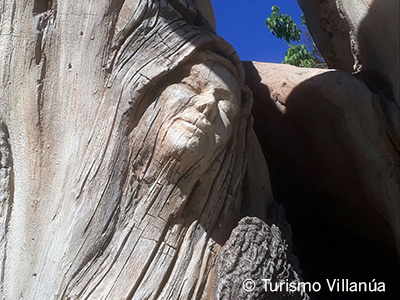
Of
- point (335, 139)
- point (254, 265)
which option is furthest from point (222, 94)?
point (335, 139)

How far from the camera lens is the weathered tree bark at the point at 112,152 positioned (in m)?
1.59

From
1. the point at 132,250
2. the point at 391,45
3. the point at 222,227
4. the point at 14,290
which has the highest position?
the point at 391,45

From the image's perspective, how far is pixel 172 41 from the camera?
180 cm

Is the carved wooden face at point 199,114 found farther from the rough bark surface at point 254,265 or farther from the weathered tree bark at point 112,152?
the rough bark surface at point 254,265

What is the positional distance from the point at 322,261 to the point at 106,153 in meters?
1.35

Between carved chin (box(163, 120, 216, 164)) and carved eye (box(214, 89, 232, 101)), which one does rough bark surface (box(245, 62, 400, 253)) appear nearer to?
carved eye (box(214, 89, 232, 101))

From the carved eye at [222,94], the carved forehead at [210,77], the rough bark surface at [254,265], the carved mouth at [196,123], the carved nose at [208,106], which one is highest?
the carved forehead at [210,77]

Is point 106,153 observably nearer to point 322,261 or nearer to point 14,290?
point 14,290

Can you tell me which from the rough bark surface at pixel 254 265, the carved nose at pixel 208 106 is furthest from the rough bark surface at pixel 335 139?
the carved nose at pixel 208 106

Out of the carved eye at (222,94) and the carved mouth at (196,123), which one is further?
the carved eye at (222,94)

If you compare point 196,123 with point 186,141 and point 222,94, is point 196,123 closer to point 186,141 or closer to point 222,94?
point 186,141

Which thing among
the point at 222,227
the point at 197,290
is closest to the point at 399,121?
the point at 222,227

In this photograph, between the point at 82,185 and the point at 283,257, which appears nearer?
the point at 82,185

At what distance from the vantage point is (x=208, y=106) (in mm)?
1736
